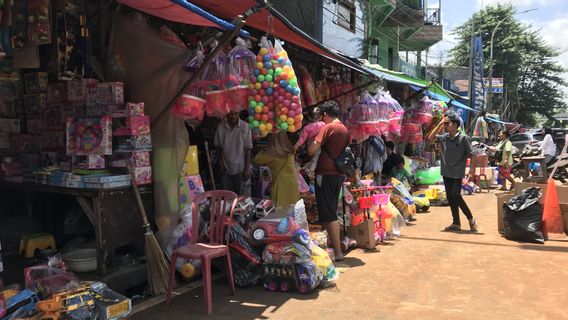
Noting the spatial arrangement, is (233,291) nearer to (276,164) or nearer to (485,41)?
(276,164)

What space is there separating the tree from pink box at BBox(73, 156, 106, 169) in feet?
121

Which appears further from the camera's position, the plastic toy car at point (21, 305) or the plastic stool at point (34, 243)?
the plastic stool at point (34, 243)

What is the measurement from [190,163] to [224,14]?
5.62 ft

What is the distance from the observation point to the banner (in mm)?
19578

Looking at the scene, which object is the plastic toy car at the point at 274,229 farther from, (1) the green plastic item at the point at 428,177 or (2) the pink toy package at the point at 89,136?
(1) the green plastic item at the point at 428,177

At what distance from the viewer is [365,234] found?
20.4ft

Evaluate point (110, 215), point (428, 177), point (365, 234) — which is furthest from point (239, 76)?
point (428, 177)

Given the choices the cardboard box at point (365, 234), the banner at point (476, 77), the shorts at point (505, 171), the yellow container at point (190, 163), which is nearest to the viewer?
the yellow container at point (190, 163)

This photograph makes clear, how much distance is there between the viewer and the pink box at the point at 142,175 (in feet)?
14.3

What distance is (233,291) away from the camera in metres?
4.37

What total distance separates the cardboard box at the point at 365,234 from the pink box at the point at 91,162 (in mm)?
3539

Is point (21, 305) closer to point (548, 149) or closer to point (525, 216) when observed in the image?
point (525, 216)

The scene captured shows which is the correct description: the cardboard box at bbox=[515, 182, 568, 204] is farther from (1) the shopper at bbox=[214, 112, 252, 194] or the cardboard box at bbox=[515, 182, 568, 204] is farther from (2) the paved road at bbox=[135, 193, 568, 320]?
(1) the shopper at bbox=[214, 112, 252, 194]

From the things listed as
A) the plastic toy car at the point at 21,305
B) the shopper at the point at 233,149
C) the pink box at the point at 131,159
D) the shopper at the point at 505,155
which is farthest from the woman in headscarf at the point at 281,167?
the shopper at the point at 505,155
